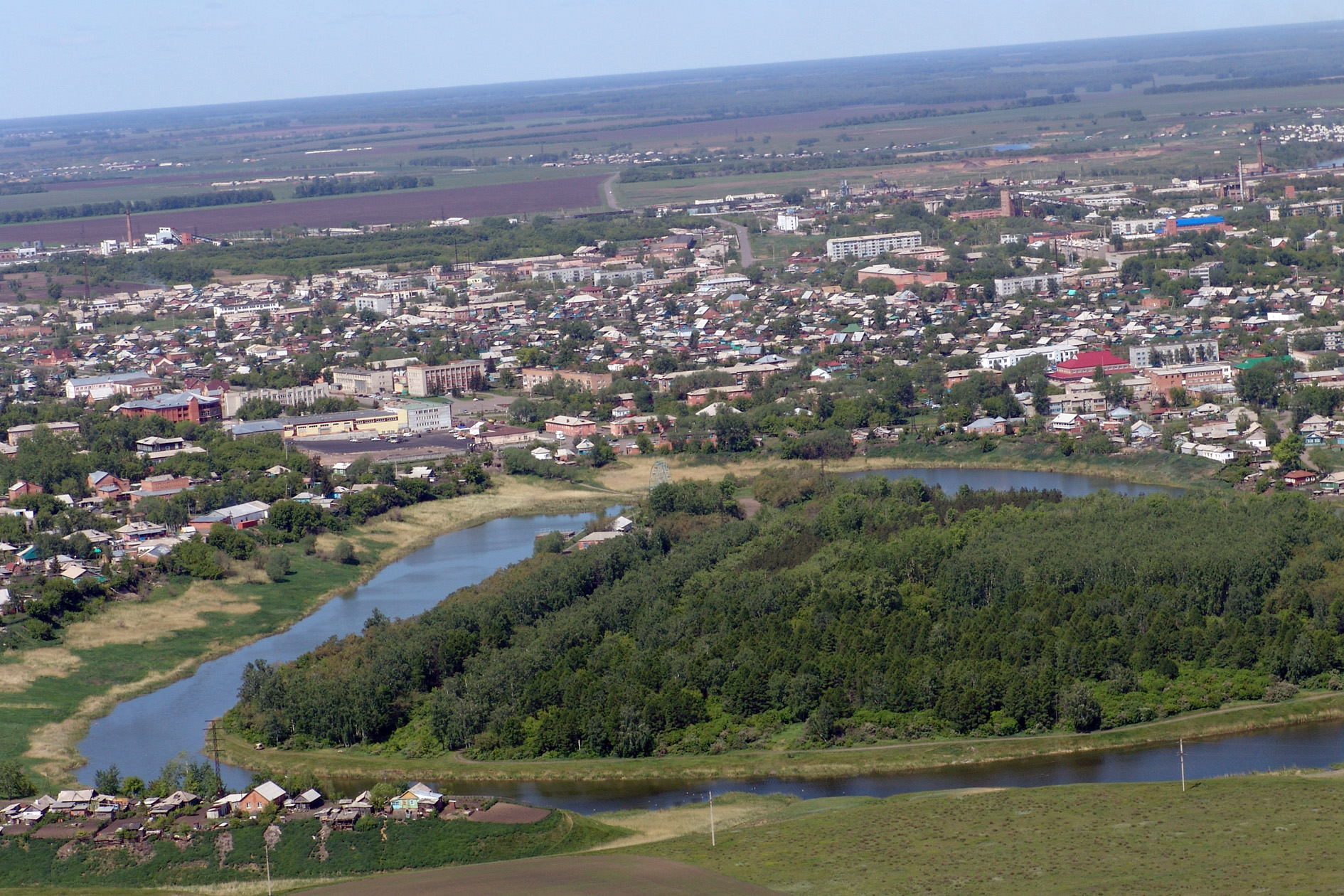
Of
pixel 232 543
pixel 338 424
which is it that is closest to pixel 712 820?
pixel 232 543

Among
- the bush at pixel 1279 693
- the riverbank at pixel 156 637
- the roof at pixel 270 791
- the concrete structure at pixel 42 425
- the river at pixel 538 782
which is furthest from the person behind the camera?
the concrete structure at pixel 42 425

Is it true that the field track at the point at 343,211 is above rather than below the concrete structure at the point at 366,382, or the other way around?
above

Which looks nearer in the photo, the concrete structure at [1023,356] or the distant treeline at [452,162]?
the concrete structure at [1023,356]

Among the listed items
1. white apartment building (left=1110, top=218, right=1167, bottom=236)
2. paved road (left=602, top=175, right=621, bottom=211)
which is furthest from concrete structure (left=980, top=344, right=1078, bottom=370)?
paved road (left=602, top=175, right=621, bottom=211)

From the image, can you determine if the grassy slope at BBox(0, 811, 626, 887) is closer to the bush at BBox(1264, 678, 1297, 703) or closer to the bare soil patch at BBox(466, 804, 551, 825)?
the bare soil patch at BBox(466, 804, 551, 825)

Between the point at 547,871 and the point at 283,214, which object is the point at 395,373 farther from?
the point at 283,214

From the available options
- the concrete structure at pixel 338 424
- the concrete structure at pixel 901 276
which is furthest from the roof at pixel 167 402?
the concrete structure at pixel 901 276

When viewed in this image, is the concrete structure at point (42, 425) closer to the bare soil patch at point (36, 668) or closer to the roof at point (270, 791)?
the bare soil patch at point (36, 668)

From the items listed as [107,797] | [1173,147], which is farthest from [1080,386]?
[1173,147]
